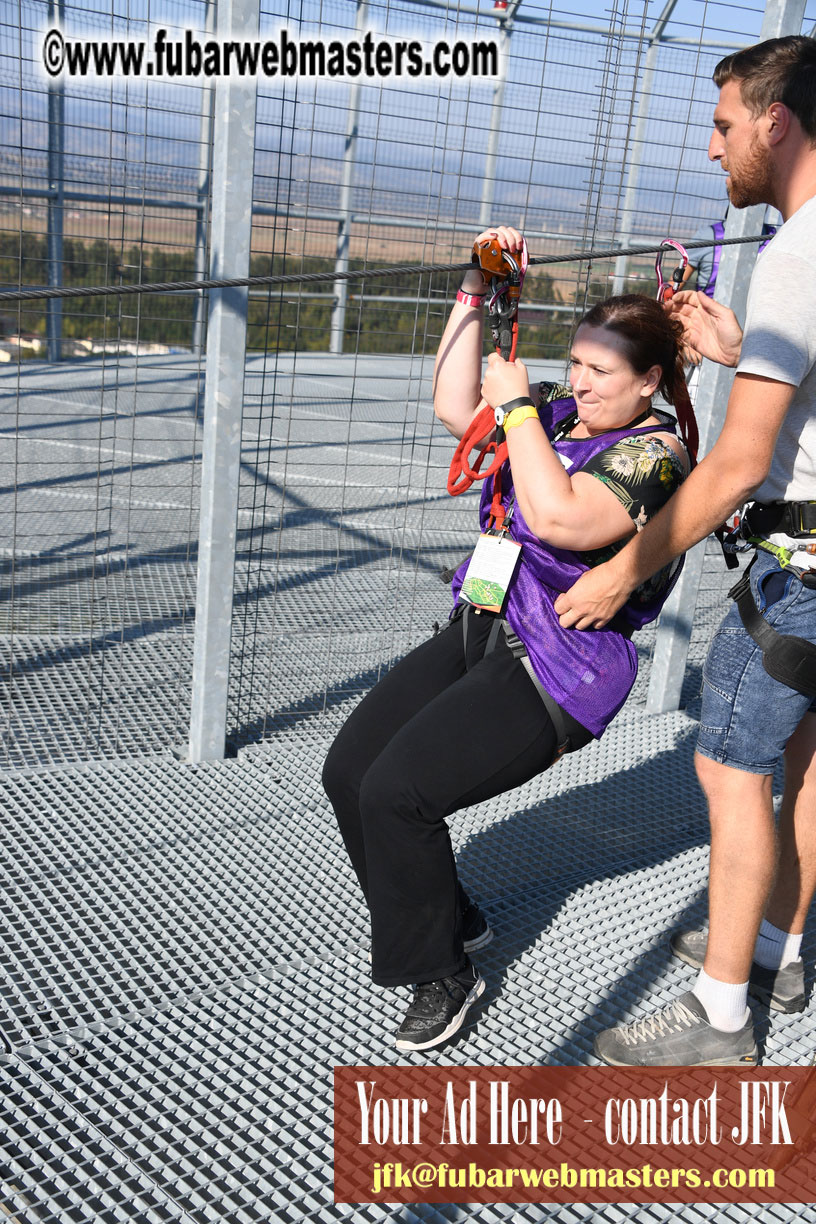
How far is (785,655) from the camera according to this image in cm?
182

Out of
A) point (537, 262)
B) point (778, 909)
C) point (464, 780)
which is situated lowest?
point (778, 909)

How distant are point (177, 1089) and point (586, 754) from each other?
1.86 m

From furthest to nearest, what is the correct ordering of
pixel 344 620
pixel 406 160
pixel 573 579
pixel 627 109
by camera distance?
pixel 344 620 → pixel 406 160 → pixel 627 109 → pixel 573 579

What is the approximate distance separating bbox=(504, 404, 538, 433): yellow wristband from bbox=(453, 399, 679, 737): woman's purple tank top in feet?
0.51

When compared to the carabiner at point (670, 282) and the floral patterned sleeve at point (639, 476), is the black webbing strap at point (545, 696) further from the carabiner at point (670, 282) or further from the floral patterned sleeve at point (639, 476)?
the carabiner at point (670, 282)

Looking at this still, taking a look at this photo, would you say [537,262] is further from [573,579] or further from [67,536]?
[67,536]

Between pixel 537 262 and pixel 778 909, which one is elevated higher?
pixel 537 262

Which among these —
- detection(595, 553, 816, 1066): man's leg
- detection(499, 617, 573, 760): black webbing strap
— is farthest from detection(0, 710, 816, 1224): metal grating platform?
detection(499, 617, 573, 760): black webbing strap

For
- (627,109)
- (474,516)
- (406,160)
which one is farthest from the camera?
(474,516)

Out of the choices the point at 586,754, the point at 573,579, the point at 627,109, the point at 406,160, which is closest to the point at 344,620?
the point at 586,754

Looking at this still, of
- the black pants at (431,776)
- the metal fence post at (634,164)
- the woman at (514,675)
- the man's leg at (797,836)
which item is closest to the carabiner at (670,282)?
the woman at (514,675)

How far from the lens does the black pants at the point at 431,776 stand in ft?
6.04

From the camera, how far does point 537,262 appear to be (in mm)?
2254

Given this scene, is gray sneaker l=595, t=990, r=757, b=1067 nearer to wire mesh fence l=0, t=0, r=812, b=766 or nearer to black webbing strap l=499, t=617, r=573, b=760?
black webbing strap l=499, t=617, r=573, b=760
